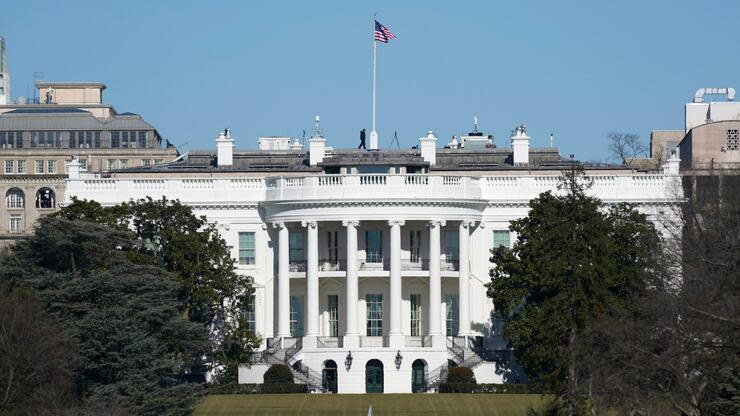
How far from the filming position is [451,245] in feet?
413

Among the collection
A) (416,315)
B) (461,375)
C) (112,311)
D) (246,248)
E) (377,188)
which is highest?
(377,188)

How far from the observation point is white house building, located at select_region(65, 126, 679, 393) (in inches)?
4751

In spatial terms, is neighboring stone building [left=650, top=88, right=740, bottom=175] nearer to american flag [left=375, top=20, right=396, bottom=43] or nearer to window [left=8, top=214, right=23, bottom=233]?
american flag [left=375, top=20, right=396, bottom=43]

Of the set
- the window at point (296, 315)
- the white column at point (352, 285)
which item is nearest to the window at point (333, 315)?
the window at point (296, 315)

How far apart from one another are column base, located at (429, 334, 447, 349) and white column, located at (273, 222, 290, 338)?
781 cm

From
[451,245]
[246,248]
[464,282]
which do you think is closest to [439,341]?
[464,282]

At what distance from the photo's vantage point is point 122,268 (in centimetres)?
10681

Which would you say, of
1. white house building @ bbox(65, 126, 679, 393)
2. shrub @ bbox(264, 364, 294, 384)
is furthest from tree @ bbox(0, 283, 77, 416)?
white house building @ bbox(65, 126, 679, 393)

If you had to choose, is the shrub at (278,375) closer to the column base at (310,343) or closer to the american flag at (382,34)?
the column base at (310,343)

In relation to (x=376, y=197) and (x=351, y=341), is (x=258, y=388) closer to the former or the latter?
(x=351, y=341)

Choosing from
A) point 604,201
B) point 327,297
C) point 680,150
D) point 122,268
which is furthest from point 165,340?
point 680,150

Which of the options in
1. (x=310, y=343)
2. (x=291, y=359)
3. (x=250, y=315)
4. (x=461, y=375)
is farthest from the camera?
(x=250, y=315)

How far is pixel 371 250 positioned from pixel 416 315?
4182 mm

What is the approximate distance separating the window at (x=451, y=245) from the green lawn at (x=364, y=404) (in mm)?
15336
